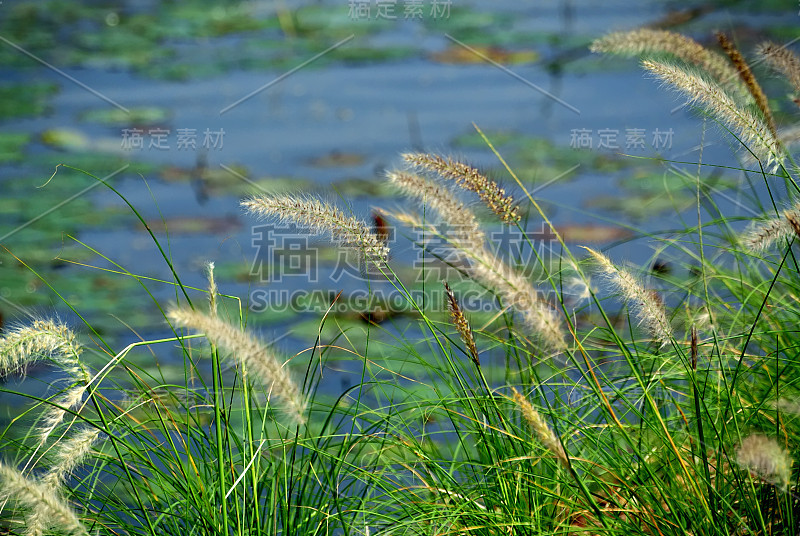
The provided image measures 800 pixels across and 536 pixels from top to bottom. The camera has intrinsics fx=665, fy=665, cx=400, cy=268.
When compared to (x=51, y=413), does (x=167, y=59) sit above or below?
above

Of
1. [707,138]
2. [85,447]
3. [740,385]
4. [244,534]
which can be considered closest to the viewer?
[85,447]

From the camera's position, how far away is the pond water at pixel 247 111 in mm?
2451

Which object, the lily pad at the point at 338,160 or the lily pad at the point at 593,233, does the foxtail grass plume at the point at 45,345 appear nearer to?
the lily pad at the point at 338,160

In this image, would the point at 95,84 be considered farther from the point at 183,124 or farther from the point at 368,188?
the point at 368,188

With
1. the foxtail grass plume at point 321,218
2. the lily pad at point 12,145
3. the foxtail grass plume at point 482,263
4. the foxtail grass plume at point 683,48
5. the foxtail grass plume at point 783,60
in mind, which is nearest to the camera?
the foxtail grass plume at point 482,263

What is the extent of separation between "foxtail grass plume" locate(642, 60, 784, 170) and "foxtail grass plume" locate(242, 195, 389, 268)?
1.78 ft

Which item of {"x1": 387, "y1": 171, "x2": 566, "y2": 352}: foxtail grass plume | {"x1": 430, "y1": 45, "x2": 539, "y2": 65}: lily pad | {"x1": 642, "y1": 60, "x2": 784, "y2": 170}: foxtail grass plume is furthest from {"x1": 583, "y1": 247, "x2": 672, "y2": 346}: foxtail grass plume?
{"x1": 430, "y1": 45, "x2": 539, "y2": 65}: lily pad

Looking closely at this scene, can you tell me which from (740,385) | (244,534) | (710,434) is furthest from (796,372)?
(244,534)

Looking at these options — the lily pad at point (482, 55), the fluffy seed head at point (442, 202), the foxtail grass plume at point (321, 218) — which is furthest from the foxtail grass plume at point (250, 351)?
the lily pad at point (482, 55)

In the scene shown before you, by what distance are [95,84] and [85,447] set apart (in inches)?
80.4

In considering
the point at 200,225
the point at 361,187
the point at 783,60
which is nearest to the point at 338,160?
the point at 361,187

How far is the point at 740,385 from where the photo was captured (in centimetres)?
130

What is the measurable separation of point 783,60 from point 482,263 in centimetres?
79

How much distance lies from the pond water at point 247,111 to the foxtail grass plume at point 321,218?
129 centimetres
